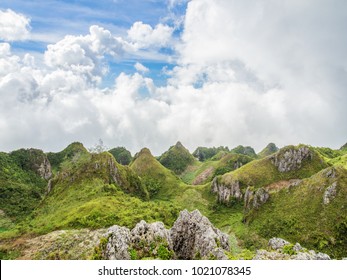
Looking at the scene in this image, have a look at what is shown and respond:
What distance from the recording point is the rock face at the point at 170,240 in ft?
97.3

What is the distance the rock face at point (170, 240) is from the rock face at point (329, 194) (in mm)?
47211

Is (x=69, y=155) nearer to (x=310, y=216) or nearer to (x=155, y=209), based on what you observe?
(x=155, y=209)

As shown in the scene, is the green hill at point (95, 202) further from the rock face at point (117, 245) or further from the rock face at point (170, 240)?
the rock face at point (117, 245)

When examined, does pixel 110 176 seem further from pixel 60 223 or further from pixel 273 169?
pixel 273 169

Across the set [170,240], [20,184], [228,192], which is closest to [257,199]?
[228,192]

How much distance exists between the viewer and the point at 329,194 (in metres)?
70.6

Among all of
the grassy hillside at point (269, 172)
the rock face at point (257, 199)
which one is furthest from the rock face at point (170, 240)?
the grassy hillside at point (269, 172)

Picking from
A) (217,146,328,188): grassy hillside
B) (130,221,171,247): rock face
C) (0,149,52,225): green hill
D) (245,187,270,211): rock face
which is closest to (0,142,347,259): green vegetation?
(217,146,328,188): grassy hillside

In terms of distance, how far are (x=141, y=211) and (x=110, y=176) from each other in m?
40.5

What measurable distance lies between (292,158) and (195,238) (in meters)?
94.9

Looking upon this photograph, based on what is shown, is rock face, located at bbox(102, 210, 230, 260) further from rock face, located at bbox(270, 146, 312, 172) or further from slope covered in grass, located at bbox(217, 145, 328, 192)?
rock face, located at bbox(270, 146, 312, 172)

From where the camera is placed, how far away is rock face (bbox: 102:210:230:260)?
1168 inches

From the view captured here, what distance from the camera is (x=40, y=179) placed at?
163875 millimetres

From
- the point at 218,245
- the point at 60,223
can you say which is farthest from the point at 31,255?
the point at 218,245
